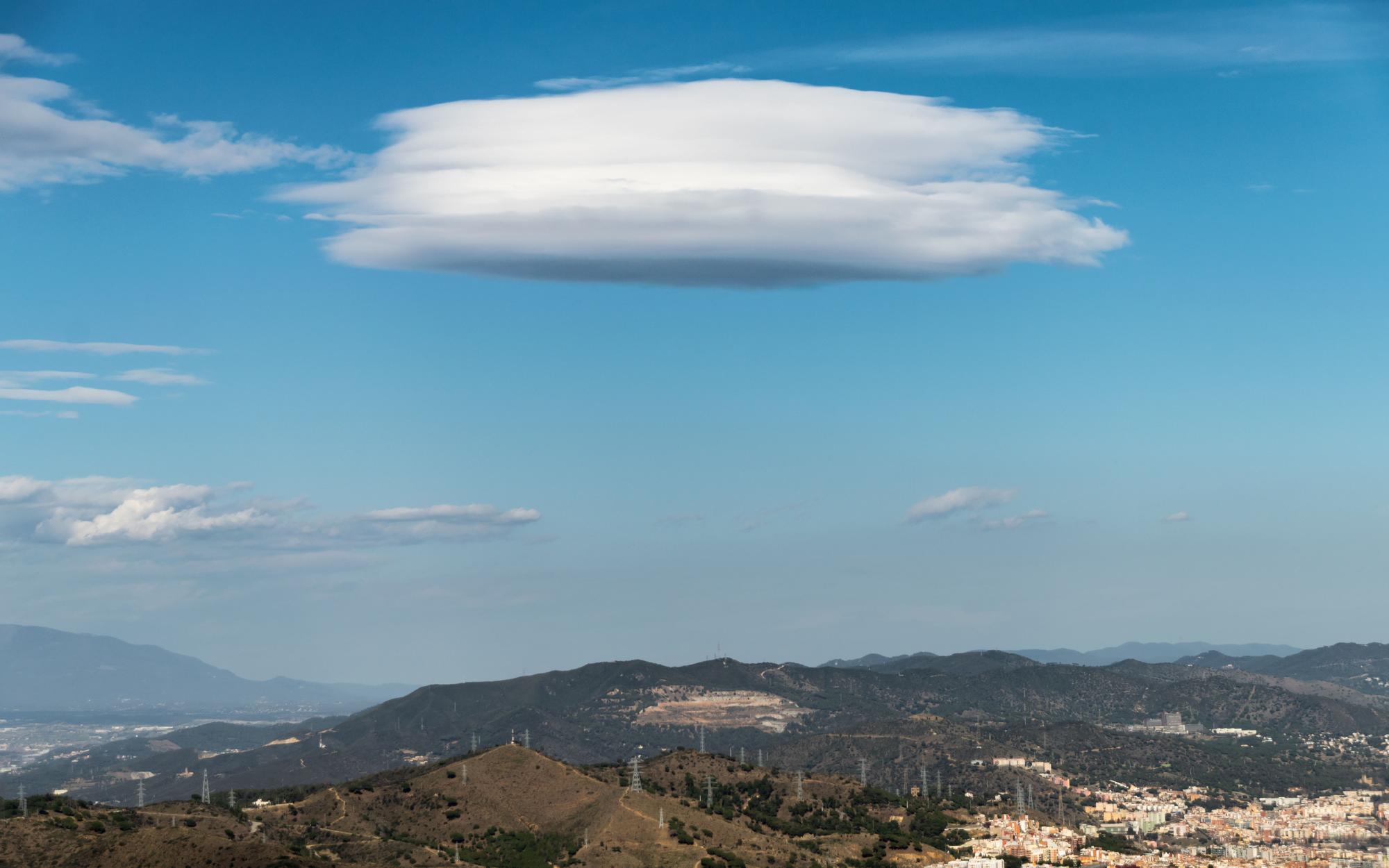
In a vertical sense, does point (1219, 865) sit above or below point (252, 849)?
below

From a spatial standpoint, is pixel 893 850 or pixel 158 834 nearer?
pixel 158 834

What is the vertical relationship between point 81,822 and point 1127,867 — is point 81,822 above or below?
above

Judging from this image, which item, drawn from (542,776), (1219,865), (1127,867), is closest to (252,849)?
(542,776)

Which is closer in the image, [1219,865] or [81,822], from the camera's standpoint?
[81,822]

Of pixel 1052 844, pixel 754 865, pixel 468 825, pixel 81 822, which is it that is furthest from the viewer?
pixel 1052 844

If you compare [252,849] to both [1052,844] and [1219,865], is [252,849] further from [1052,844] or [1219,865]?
[1219,865]

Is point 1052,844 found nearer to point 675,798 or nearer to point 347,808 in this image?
point 675,798

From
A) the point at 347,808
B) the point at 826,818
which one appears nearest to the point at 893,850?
the point at 826,818

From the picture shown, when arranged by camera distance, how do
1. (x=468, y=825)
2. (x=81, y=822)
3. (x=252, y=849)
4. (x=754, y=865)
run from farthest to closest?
1. (x=468, y=825)
2. (x=754, y=865)
3. (x=81, y=822)
4. (x=252, y=849)
